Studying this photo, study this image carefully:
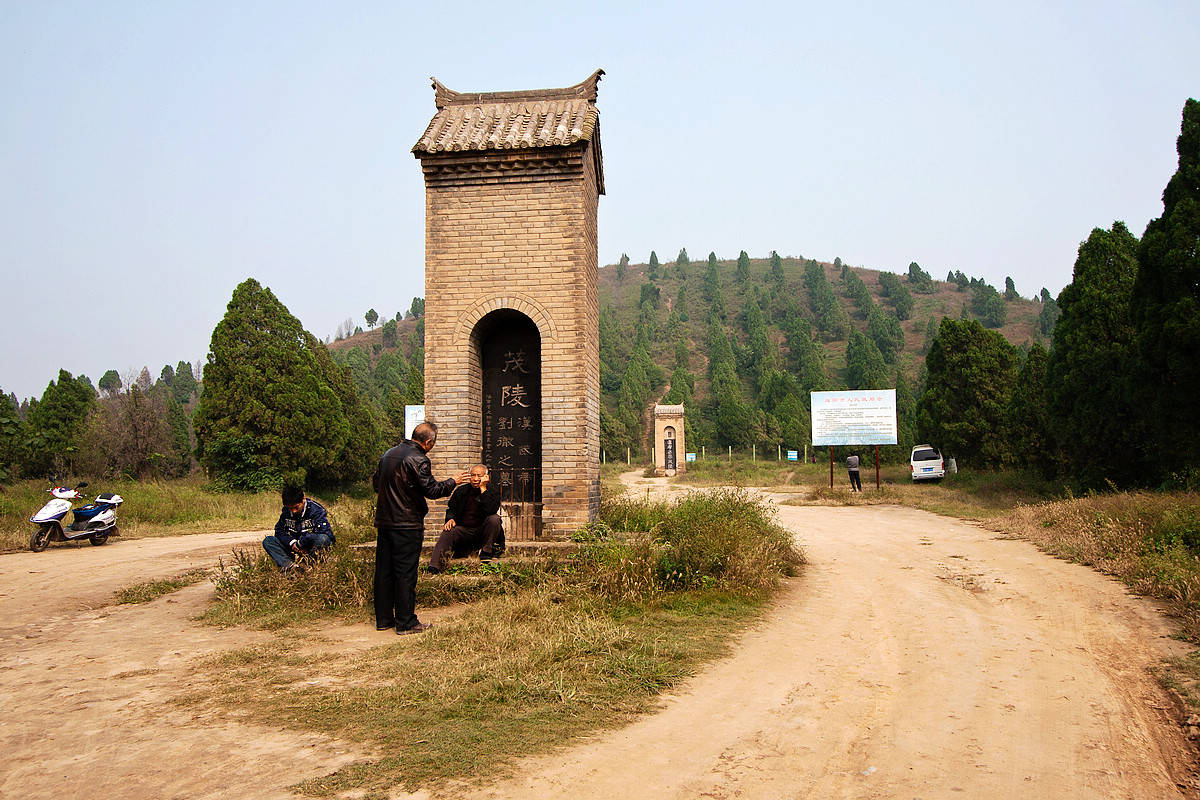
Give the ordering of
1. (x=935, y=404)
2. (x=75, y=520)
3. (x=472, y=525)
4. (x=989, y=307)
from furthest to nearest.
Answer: (x=989, y=307) → (x=935, y=404) → (x=75, y=520) → (x=472, y=525)

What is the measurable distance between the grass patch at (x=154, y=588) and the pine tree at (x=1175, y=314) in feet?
51.3

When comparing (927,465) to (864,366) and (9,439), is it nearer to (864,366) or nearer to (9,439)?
(9,439)

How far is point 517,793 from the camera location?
10.7 ft

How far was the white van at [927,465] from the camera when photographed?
26.0 m

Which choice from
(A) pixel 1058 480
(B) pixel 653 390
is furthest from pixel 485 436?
(B) pixel 653 390

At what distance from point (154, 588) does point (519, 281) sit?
582 centimetres

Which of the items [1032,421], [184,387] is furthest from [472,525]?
[184,387]

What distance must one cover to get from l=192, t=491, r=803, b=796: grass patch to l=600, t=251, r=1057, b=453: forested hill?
45.6 meters

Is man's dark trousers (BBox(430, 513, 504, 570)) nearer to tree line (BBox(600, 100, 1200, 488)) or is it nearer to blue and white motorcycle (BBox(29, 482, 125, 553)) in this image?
blue and white motorcycle (BBox(29, 482, 125, 553))

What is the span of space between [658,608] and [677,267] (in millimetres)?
135217

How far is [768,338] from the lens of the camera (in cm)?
8325

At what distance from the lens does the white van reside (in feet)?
85.5

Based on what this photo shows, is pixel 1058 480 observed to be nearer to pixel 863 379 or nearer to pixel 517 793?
pixel 517 793

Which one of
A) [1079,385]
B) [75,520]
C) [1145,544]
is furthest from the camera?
[1079,385]
